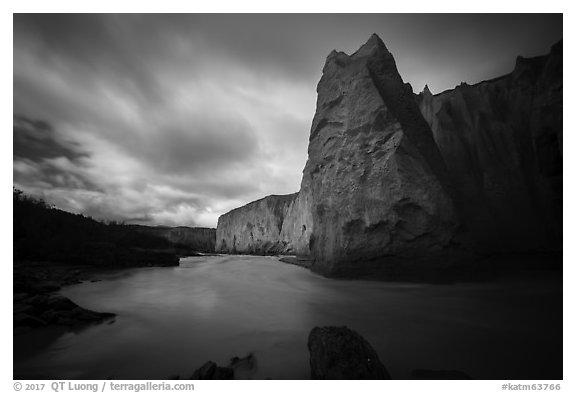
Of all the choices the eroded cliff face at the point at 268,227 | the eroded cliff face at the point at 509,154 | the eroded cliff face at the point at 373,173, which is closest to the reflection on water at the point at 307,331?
the eroded cliff face at the point at 373,173

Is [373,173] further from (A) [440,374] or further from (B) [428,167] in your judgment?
(A) [440,374]

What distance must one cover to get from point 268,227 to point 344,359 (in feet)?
158

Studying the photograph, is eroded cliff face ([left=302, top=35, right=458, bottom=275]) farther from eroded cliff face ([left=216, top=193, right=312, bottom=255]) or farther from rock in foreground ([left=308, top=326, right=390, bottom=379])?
eroded cliff face ([left=216, top=193, right=312, bottom=255])

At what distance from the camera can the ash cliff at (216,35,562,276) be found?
760cm

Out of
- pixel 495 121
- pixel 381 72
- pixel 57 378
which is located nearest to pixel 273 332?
pixel 57 378

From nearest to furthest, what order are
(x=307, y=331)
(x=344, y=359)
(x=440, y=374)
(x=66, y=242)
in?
(x=344, y=359), (x=440, y=374), (x=307, y=331), (x=66, y=242)

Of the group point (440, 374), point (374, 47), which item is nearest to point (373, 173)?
point (374, 47)

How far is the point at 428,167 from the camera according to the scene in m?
7.78

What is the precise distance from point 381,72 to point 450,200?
20.1 feet

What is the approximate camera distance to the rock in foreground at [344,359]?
2.09 m

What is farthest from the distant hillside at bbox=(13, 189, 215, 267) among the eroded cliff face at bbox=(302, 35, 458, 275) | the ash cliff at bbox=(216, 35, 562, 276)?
the ash cliff at bbox=(216, 35, 562, 276)

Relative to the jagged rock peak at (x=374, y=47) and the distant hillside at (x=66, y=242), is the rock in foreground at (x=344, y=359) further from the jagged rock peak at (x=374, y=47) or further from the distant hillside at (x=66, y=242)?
the distant hillside at (x=66, y=242)

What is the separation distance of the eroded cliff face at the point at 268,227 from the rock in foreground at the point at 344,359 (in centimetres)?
3064
